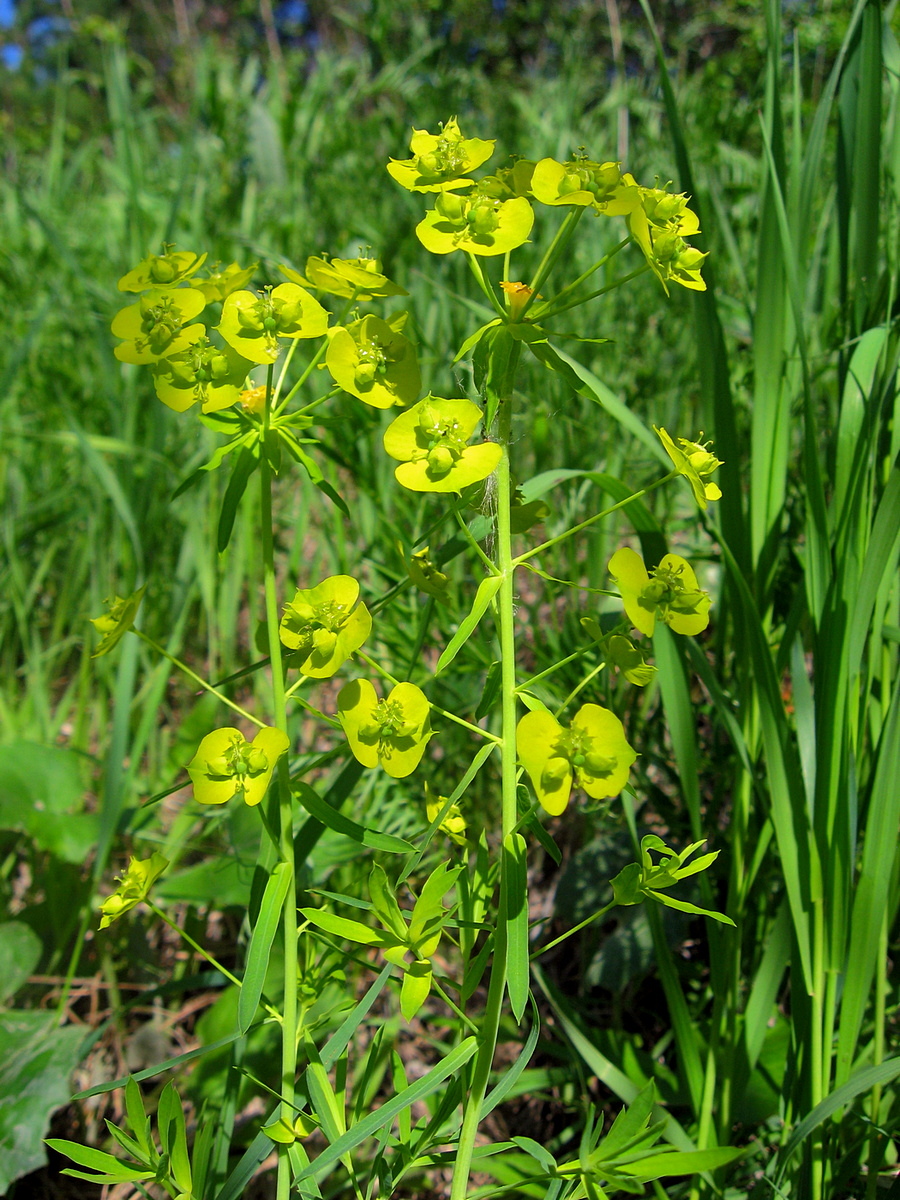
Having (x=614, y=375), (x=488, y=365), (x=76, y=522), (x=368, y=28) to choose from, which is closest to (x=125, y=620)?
(x=488, y=365)

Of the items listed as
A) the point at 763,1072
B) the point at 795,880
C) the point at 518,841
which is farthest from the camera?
the point at 763,1072

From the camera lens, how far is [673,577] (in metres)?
0.63

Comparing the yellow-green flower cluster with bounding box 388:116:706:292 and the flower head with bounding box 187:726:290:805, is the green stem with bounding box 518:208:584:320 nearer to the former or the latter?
the yellow-green flower cluster with bounding box 388:116:706:292

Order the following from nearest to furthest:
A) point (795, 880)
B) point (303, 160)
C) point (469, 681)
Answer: point (795, 880), point (469, 681), point (303, 160)

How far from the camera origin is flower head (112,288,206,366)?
2.20 ft

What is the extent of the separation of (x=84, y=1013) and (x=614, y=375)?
4.37 feet

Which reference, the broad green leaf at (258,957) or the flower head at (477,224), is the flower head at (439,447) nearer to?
the flower head at (477,224)

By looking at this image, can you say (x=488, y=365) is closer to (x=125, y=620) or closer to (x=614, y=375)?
(x=125, y=620)

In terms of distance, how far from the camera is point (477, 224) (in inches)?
24.5

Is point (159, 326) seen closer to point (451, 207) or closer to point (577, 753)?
point (451, 207)

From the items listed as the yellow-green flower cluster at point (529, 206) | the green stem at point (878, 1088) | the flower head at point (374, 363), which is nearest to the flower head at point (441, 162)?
the yellow-green flower cluster at point (529, 206)

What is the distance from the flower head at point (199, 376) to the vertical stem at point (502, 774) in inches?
7.7

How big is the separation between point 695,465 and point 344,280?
0.30 metres

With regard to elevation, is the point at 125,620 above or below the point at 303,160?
below
